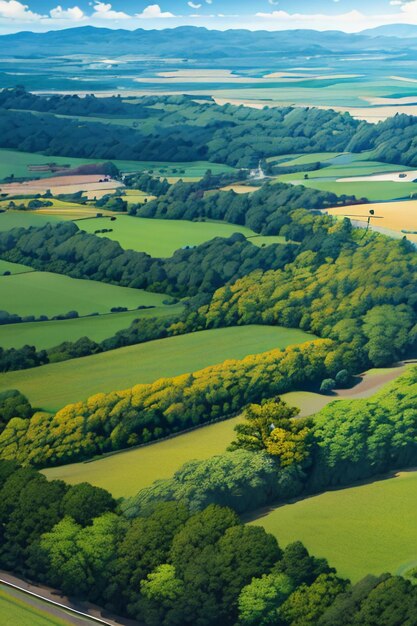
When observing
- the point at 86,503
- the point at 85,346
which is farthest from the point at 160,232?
the point at 86,503

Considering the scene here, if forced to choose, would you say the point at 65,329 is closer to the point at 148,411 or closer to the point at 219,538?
the point at 148,411

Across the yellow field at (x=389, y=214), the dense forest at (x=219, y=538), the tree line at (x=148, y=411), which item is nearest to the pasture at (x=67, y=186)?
the yellow field at (x=389, y=214)

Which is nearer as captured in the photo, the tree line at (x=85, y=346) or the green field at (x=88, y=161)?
the tree line at (x=85, y=346)

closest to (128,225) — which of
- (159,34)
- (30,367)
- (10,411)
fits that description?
(30,367)

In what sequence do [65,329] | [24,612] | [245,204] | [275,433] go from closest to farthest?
[24,612]
[275,433]
[65,329]
[245,204]

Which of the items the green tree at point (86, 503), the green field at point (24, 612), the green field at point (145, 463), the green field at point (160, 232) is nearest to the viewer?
the green field at point (24, 612)

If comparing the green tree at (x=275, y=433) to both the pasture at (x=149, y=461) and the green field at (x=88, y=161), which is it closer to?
the pasture at (x=149, y=461)
